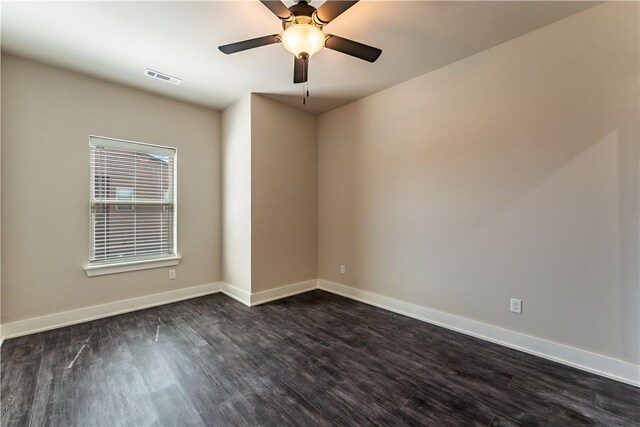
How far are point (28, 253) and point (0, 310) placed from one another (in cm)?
54

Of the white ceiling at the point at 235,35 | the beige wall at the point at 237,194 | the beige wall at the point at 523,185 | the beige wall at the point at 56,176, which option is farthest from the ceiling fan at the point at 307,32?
the beige wall at the point at 56,176

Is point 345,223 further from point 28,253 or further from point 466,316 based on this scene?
point 28,253

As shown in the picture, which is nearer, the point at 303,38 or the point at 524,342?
the point at 303,38

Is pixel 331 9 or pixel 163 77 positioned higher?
pixel 163 77

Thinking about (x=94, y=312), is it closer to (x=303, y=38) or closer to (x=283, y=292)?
(x=283, y=292)

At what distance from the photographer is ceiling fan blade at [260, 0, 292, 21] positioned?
1575mm

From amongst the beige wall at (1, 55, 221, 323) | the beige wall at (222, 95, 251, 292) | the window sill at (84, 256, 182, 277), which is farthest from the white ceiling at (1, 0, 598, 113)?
the window sill at (84, 256, 182, 277)

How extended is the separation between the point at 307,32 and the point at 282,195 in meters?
2.30

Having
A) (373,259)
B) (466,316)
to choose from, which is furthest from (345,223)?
(466,316)

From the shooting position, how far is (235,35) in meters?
2.31

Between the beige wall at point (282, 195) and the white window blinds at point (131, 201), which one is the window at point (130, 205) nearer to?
the white window blinds at point (131, 201)

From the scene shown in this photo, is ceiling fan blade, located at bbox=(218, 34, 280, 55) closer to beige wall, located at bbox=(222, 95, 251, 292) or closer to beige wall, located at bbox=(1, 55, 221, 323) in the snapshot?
beige wall, located at bbox=(222, 95, 251, 292)

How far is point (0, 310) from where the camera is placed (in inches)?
99.9

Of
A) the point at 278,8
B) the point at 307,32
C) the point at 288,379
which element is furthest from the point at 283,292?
the point at 278,8
